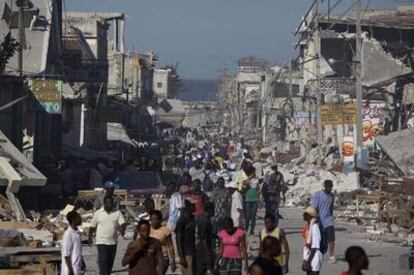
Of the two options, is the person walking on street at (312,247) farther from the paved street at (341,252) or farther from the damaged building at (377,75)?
the damaged building at (377,75)

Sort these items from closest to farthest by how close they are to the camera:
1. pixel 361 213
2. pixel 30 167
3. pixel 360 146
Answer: pixel 30 167, pixel 361 213, pixel 360 146

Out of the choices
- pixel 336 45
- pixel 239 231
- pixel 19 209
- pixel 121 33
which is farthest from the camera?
pixel 121 33

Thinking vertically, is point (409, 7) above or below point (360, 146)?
above

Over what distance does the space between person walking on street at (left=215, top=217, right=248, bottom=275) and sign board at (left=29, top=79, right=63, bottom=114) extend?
18198mm

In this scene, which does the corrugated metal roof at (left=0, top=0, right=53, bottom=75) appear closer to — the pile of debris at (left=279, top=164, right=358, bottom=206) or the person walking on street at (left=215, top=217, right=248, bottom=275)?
the pile of debris at (left=279, top=164, right=358, bottom=206)

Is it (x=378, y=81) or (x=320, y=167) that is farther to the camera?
(x=378, y=81)

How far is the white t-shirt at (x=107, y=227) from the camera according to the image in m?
17.6

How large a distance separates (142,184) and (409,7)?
45.0 m

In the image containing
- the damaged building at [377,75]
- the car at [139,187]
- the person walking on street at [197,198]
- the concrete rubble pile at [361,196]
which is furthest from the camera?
the damaged building at [377,75]

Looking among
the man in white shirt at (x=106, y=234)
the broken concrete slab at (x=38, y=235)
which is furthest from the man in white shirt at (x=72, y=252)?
the broken concrete slab at (x=38, y=235)

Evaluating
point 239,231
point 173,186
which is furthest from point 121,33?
point 239,231

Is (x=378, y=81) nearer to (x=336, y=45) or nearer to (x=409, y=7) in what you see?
(x=336, y=45)

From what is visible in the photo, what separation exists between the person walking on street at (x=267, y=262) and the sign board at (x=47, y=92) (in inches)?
922

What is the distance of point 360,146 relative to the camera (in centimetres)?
4294
